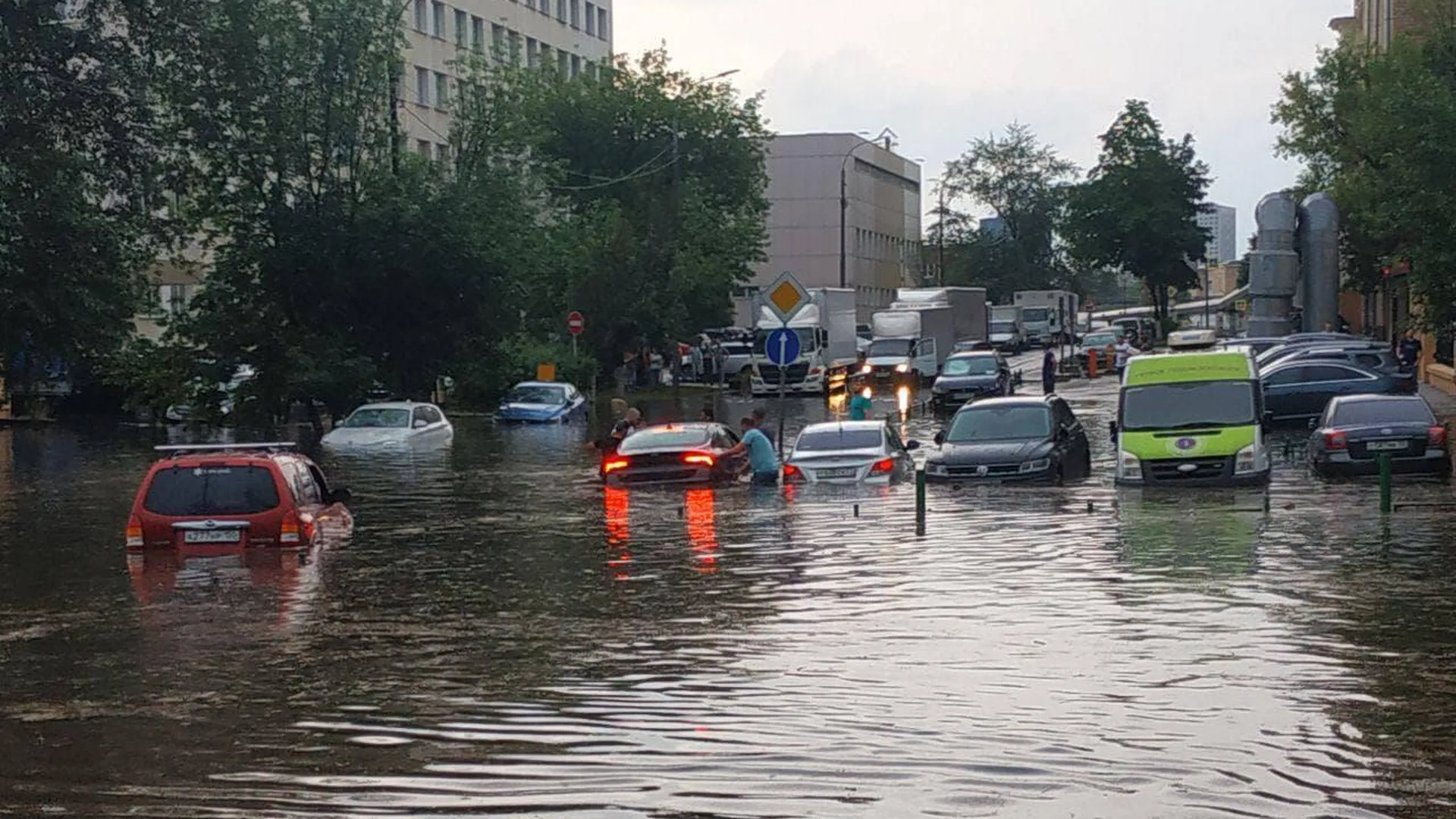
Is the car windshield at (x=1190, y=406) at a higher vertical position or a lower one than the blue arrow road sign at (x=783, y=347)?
lower

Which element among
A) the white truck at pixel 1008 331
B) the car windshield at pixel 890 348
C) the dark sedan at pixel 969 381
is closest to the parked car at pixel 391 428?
the dark sedan at pixel 969 381

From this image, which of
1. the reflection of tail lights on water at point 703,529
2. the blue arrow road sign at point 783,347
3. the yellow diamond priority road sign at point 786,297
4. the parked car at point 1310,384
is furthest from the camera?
the parked car at point 1310,384

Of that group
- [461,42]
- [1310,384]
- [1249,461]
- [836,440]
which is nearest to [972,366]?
[1310,384]

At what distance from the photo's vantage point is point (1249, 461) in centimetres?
2986

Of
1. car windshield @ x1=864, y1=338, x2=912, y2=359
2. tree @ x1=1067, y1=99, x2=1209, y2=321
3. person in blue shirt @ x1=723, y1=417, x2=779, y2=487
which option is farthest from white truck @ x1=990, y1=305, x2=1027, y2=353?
person in blue shirt @ x1=723, y1=417, x2=779, y2=487

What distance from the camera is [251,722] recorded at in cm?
1159

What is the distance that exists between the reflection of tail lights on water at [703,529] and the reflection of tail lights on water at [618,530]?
72 centimetres

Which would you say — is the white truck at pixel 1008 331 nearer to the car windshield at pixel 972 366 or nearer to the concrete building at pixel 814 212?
the concrete building at pixel 814 212

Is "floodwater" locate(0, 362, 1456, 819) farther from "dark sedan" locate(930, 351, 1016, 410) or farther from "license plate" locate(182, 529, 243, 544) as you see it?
"dark sedan" locate(930, 351, 1016, 410)

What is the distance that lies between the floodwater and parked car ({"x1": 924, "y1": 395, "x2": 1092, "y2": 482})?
4.57 metres

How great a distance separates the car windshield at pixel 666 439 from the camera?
32.5 m

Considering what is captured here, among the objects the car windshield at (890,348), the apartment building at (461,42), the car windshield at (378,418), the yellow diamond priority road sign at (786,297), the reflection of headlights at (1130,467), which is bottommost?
the reflection of headlights at (1130,467)

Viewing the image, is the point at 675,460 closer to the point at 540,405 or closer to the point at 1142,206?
the point at 540,405

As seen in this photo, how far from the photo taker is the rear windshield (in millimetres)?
20188
